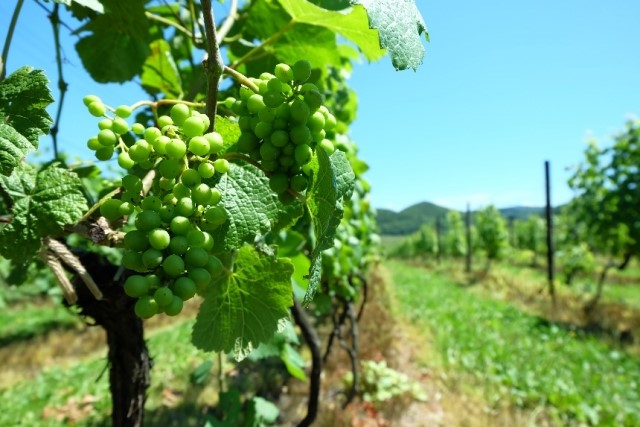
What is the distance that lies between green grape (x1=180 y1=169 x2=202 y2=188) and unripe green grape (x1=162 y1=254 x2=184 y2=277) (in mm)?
120

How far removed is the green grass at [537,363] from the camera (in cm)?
563

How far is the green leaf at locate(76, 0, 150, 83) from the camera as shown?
1.57 m

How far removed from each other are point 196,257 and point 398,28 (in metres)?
0.49

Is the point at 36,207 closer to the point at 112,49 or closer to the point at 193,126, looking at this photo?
the point at 193,126

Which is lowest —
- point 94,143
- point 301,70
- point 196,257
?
point 196,257

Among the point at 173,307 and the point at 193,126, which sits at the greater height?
the point at 193,126

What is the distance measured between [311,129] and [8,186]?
619 millimetres

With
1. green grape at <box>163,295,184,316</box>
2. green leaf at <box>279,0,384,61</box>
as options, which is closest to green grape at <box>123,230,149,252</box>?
green grape at <box>163,295,184,316</box>

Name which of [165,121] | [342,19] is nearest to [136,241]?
[165,121]

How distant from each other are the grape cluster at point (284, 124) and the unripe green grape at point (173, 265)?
0.71 feet

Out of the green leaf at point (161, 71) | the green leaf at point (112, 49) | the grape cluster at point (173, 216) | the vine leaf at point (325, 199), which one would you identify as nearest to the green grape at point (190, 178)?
the grape cluster at point (173, 216)

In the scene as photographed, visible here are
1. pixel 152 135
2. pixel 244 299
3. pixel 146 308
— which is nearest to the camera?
pixel 146 308

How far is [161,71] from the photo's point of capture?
1793mm

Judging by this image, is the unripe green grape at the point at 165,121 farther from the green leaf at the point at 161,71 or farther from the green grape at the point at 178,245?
the green leaf at the point at 161,71
